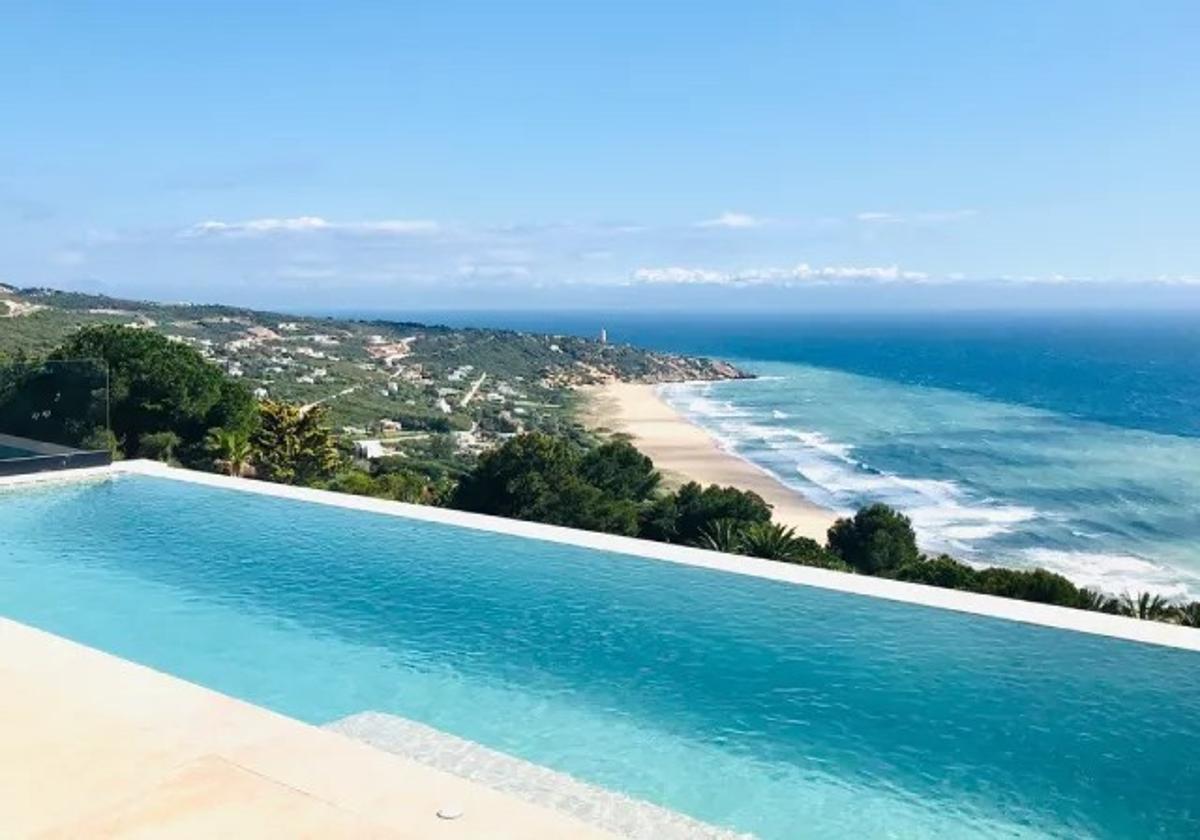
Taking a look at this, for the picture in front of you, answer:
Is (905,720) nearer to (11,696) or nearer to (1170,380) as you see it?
(11,696)

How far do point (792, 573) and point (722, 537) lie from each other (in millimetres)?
3840

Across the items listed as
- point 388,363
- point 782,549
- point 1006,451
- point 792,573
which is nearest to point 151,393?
point 782,549

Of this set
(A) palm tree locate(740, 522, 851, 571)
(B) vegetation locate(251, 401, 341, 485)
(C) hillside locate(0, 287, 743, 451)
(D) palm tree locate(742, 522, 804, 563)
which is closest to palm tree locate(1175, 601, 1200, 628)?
(A) palm tree locate(740, 522, 851, 571)

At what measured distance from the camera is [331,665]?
8633mm

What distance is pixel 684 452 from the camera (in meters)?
41.8

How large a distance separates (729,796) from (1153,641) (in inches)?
185

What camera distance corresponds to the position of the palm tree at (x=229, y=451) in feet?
59.9

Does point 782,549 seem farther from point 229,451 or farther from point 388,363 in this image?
point 388,363

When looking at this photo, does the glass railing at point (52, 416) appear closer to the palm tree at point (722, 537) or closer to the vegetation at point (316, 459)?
the vegetation at point (316, 459)

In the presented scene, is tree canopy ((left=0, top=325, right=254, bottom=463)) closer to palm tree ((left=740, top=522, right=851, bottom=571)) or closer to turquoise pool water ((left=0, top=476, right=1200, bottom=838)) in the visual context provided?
turquoise pool water ((left=0, top=476, right=1200, bottom=838))

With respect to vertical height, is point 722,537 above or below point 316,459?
below

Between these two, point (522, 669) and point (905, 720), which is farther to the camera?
point (522, 669)

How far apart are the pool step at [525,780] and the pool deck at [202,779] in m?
0.43

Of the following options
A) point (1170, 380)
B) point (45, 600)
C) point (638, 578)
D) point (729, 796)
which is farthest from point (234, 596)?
point (1170, 380)
